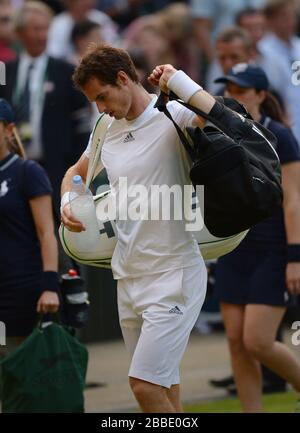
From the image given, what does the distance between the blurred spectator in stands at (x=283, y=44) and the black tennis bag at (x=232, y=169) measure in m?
5.38

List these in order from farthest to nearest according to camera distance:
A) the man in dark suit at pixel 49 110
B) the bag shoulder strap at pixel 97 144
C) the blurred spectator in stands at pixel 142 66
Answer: the man in dark suit at pixel 49 110, the blurred spectator in stands at pixel 142 66, the bag shoulder strap at pixel 97 144

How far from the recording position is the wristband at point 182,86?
19.3ft

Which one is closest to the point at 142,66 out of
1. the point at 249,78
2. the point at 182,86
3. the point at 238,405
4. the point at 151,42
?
the point at 151,42

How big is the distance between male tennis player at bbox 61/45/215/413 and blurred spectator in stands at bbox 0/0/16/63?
515 cm

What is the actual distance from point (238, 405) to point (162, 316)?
2957 mm

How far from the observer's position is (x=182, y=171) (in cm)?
617

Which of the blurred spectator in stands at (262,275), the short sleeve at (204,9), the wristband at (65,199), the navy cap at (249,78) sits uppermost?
the short sleeve at (204,9)

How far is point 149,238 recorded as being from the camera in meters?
6.12

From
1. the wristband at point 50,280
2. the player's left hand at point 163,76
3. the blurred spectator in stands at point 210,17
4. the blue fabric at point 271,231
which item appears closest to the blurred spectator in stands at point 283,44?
the blurred spectator in stands at point 210,17

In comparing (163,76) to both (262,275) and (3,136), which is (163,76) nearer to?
(3,136)

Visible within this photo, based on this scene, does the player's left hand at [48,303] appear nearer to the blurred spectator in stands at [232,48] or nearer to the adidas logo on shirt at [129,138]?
the adidas logo on shirt at [129,138]

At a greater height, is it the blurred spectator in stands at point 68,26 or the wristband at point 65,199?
the blurred spectator in stands at point 68,26
